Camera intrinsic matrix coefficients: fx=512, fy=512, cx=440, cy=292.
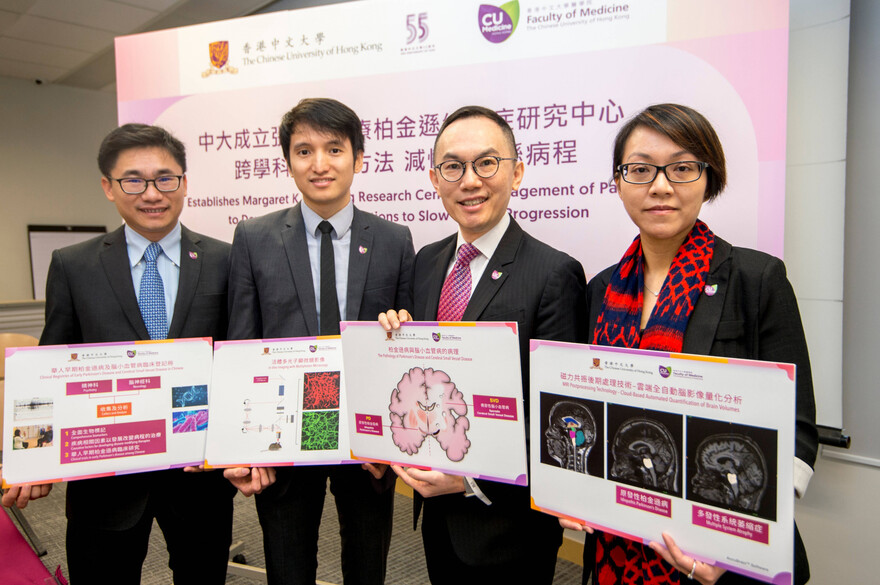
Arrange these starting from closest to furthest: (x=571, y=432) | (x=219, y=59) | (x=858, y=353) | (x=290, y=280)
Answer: (x=571, y=432) → (x=290, y=280) → (x=858, y=353) → (x=219, y=59)

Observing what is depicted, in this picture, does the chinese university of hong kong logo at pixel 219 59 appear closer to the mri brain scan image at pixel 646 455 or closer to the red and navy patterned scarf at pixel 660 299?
the red and navy patterned scarf at pixel 660 299

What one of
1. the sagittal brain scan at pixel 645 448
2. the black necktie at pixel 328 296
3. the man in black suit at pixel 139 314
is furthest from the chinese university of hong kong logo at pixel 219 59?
the sagittal brain scan at pixel 645 448

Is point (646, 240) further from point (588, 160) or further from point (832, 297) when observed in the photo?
point (832, 297)

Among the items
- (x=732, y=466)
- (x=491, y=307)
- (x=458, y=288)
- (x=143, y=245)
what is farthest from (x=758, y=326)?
(x=143, y=245)

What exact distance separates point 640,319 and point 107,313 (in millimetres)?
1694

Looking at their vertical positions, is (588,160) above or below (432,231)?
above

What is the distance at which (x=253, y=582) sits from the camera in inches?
112

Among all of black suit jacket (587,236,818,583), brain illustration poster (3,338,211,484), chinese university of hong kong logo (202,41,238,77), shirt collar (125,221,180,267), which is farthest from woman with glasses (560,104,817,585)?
chinese university of hong kong logo (202,41,238,77)

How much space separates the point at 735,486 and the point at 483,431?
0.56m

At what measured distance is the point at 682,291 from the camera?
4.15 feet

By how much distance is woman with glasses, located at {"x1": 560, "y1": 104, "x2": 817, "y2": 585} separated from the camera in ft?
3.88

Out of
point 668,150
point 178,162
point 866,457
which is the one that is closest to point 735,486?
point 668,150

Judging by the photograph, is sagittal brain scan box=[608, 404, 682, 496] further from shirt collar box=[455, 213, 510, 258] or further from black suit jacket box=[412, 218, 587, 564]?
shirt collar box=[455, 213, 510, 258]

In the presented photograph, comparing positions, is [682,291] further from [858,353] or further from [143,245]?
[143,245]
